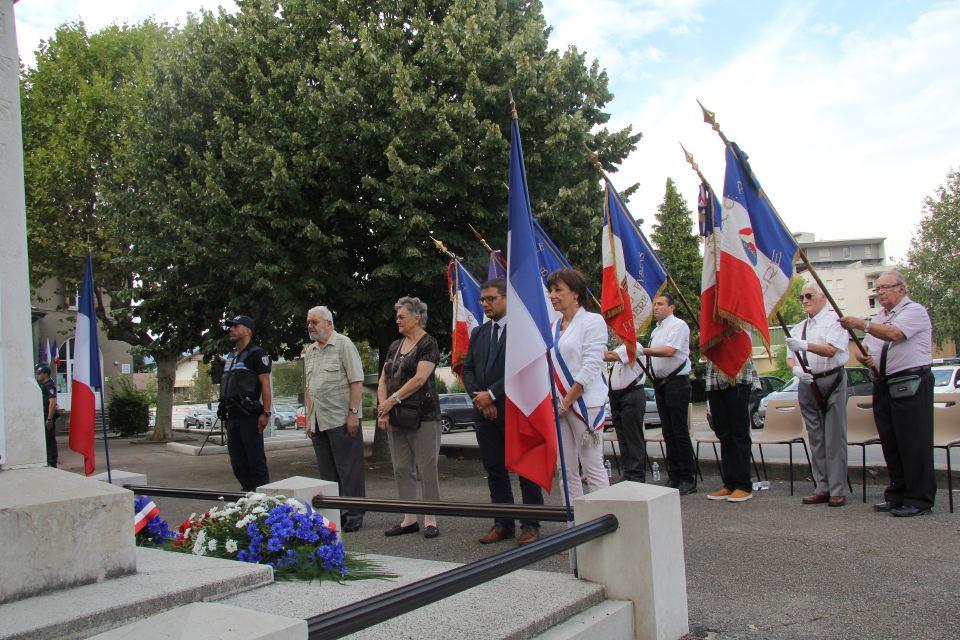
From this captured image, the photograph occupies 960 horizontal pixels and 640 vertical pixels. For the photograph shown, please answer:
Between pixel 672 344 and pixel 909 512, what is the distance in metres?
2.56

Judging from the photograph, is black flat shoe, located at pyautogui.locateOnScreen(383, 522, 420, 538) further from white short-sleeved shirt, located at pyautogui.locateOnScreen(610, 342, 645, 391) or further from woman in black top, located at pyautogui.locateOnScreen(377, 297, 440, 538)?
white short-sleeved shirt, located at pyautogui.locateOnScreen(610, 342, 645, 391)

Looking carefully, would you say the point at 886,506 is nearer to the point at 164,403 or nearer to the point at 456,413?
the point at 456,413

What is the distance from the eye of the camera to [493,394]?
568 centimetres

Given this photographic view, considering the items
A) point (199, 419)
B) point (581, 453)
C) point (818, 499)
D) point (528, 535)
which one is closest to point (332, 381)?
point (528, 535)

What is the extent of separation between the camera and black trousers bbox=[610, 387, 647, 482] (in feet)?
25.2

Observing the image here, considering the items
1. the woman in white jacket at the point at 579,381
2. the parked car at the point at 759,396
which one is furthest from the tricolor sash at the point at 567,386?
the parked car at the point at 759,396

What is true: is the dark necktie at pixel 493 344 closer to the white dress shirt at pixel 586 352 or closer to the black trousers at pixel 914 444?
the white dress shirt at pixel 586 352

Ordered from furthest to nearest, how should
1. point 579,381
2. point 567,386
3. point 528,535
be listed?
point 528,535, point 567,386, point 579,381

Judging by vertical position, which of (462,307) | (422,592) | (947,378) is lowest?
(947,378)

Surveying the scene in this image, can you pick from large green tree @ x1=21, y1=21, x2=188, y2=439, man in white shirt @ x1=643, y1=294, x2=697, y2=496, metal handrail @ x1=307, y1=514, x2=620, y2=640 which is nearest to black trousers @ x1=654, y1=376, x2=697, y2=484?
man in white shirt @ x1=643, y1=294, x2=697, y2=496

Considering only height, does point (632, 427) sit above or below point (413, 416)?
below

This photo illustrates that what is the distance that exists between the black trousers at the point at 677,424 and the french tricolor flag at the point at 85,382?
544 cm

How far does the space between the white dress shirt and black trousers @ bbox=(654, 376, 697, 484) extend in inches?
104

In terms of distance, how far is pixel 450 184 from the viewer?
1087cm
